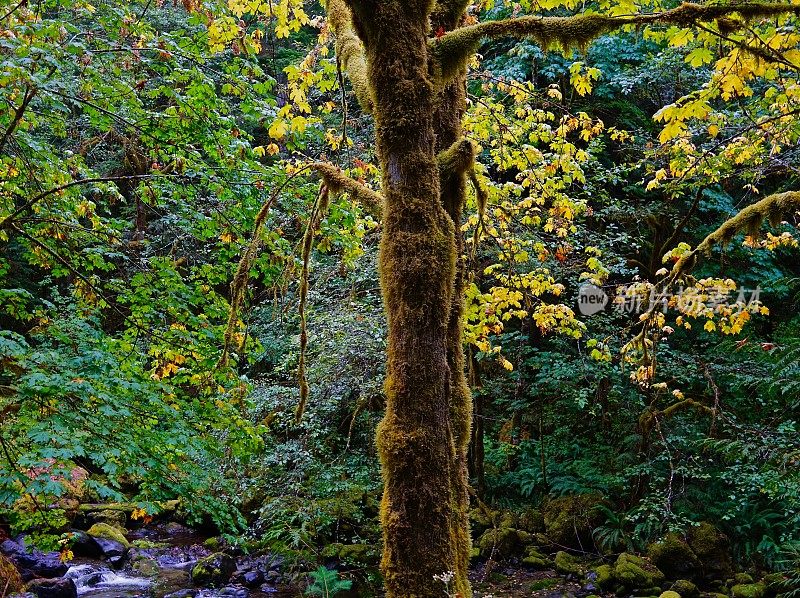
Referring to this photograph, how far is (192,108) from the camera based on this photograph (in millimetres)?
5508

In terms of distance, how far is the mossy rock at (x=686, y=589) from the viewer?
8.11m

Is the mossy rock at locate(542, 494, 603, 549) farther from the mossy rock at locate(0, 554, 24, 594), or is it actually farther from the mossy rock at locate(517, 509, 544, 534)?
the mossy rock at locate(0, 554, 24, 594)

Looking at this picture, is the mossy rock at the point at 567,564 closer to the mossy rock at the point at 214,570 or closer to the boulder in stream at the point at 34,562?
the mossy rock at the point at 214,570

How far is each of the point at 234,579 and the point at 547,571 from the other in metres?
4.80

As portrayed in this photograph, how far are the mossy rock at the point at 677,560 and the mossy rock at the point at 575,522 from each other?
1.42 m

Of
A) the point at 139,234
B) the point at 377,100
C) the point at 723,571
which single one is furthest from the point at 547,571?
the point at 139,234

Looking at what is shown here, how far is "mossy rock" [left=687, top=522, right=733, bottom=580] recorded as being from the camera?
877cm

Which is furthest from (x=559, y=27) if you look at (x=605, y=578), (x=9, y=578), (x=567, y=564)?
(x=567, y=564)

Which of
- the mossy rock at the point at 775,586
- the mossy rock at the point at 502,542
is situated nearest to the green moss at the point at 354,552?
the mossy rock at the point at 502,542

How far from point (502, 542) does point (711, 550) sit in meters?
3.07

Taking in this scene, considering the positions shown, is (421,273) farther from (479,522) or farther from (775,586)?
(479,522)

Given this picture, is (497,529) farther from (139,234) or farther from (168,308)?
(139,234)

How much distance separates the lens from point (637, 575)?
851 cm

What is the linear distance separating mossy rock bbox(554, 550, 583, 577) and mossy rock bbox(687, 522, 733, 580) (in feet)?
5.48
